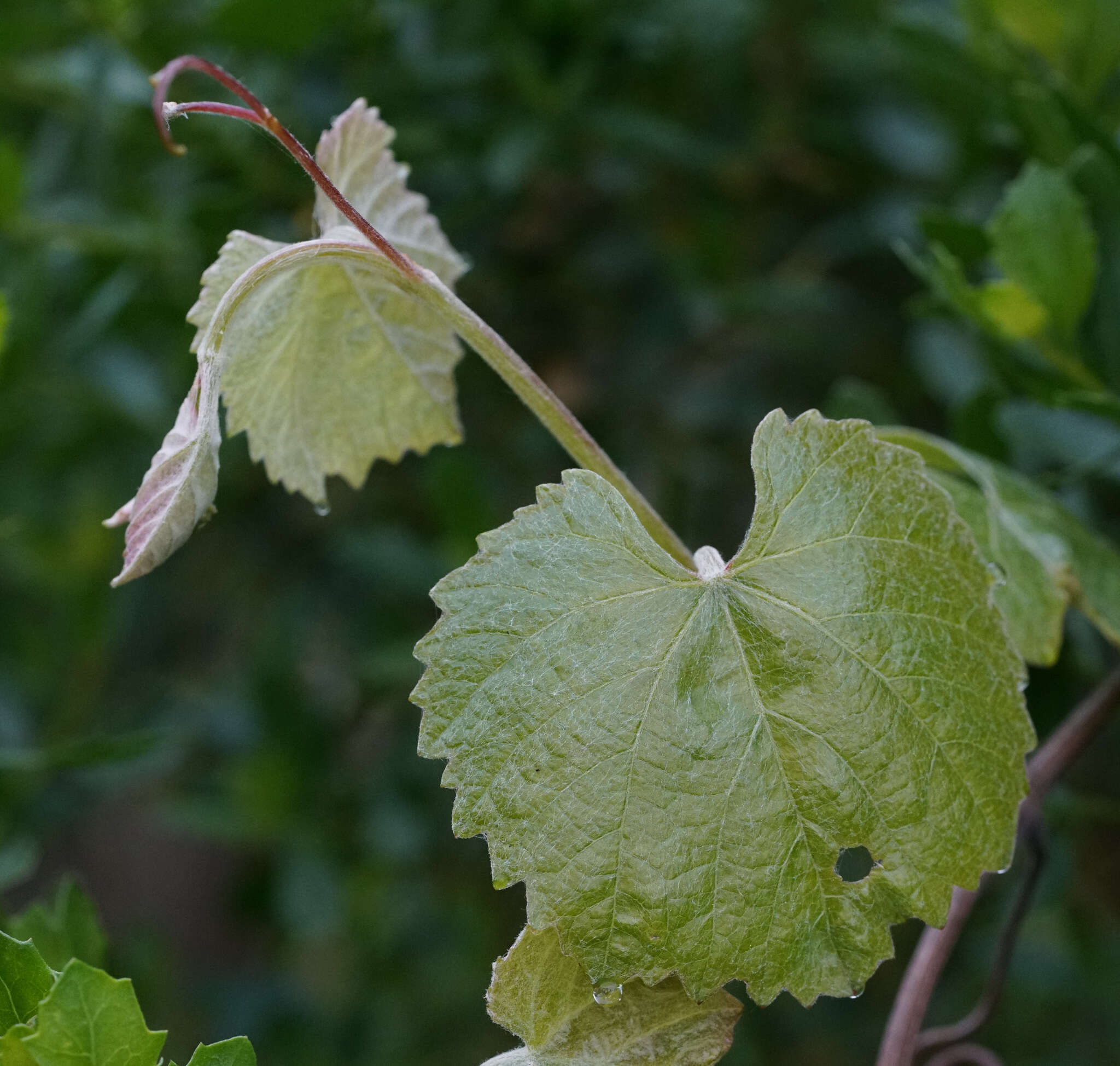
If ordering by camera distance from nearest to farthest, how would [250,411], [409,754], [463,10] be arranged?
[250,411] → [463,10] → [409,754]

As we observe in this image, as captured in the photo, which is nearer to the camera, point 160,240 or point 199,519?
point 199,519

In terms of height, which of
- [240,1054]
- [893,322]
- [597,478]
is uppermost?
[597,478]

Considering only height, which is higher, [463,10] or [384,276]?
[384,276]

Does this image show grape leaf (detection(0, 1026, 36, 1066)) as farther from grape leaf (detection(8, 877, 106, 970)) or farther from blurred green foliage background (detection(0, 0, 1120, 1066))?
blurred green foliage background (detection(0, 0, 1120, 1066))

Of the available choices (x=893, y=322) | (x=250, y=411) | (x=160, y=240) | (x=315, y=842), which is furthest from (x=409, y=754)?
(x=250, y=411)

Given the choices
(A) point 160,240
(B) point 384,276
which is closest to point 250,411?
(B) point 384,276

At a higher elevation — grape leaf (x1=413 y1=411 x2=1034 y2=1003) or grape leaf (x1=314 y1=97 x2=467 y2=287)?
grape leaf (x1=314 y1=97 x2=467 y2=287)

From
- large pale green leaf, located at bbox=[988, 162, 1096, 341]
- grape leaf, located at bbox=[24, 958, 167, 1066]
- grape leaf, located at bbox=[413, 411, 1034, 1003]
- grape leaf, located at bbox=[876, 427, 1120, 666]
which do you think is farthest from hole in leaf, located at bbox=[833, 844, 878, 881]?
large pale green leaf, located at bbox=[988, 162, 1096, 341]

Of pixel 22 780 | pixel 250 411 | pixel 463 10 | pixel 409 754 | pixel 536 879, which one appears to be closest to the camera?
pixel 536 879

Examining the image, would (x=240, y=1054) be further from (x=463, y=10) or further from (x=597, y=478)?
(x=463, y=10)
